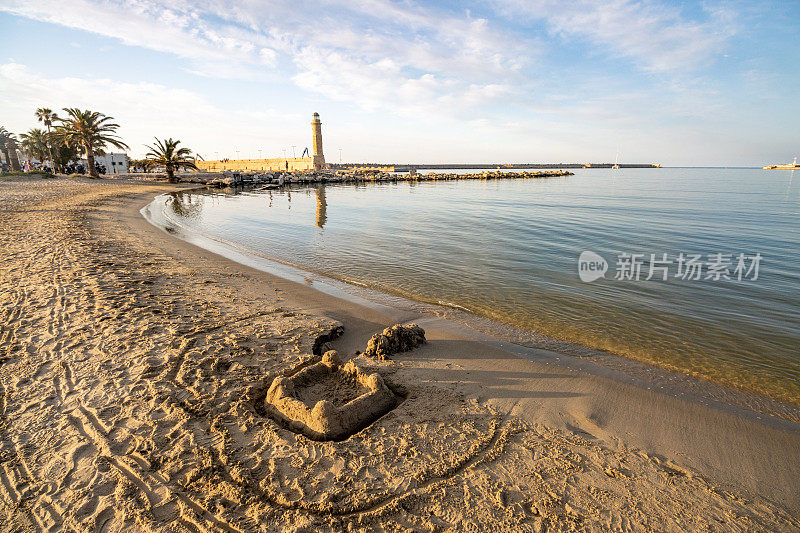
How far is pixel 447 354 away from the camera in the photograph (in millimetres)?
5430

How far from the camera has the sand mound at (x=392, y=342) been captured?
5.24 metres

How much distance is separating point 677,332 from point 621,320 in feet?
3.03

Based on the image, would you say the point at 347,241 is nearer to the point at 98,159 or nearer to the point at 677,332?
the point at 677,332

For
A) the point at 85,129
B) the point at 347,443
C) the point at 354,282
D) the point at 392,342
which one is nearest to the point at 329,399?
the point at 347,443

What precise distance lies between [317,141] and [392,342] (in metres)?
92.7

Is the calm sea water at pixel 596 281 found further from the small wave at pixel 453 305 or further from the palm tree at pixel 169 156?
the palm tree at pixel 169 156

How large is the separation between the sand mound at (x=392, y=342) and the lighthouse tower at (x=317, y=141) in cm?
8971

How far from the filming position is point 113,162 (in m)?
69.1

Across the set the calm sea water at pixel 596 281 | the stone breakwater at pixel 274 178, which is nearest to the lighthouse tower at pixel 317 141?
the stone breakwater at pixel 274 178

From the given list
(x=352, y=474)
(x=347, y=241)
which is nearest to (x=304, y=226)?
(x=347, y=241)

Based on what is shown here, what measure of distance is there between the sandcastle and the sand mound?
735 mm

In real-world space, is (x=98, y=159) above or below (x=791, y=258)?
above

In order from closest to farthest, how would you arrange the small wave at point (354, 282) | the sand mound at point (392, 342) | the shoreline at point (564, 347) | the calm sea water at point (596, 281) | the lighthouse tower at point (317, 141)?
the shoreline at point (564, 347), the sand mound at point (392, 342), the calm sea water at point (596, 281), the small wave at point (354, 282), the lighthouse tower at point (317, 141)

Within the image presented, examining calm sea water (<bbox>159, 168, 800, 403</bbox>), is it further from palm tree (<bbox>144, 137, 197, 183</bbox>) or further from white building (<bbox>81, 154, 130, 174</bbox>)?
white building (<bbox>81, 154, 130, 174</bbox>)
